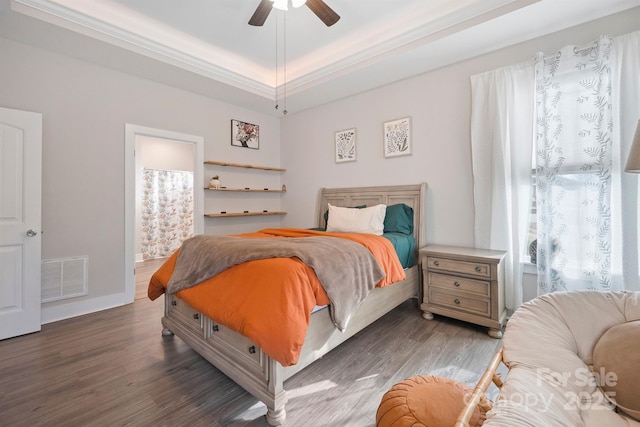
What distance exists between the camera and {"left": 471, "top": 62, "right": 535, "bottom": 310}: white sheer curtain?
2596 mm

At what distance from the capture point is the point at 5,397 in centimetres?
167

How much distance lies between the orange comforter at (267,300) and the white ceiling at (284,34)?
2.47 meters

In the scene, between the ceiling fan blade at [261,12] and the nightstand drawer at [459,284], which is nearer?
the ceiling fan blade at [261,12]

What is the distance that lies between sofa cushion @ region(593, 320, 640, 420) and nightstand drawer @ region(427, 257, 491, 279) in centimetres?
148

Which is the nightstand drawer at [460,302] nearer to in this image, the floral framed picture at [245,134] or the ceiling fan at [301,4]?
Answer: the ceiling fan at [301,4]

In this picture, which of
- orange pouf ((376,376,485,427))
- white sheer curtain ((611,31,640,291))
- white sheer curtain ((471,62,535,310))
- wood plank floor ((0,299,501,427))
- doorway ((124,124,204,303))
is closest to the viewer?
orange pouf ((376,376,485,427))

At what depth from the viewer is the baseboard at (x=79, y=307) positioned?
109 inches

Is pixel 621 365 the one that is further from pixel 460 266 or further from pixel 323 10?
pixel 323 10

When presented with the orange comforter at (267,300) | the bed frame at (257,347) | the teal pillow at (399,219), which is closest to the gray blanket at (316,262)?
the orange comforter at (267,300)

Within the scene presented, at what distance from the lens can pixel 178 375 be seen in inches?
74.0

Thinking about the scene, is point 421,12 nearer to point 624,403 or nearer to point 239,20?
point 239,20

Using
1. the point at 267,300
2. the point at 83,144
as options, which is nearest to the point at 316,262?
the point at 267,300

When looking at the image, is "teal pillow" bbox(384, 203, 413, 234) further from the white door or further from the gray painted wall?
the white door

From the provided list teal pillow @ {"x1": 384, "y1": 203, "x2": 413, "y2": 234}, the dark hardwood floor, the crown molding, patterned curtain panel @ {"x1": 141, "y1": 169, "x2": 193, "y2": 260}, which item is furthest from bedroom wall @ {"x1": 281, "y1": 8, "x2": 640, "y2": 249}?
patterned curtain panel @ {"x1": 141, "y1": 169, "x2": 193, "y2": 260}
